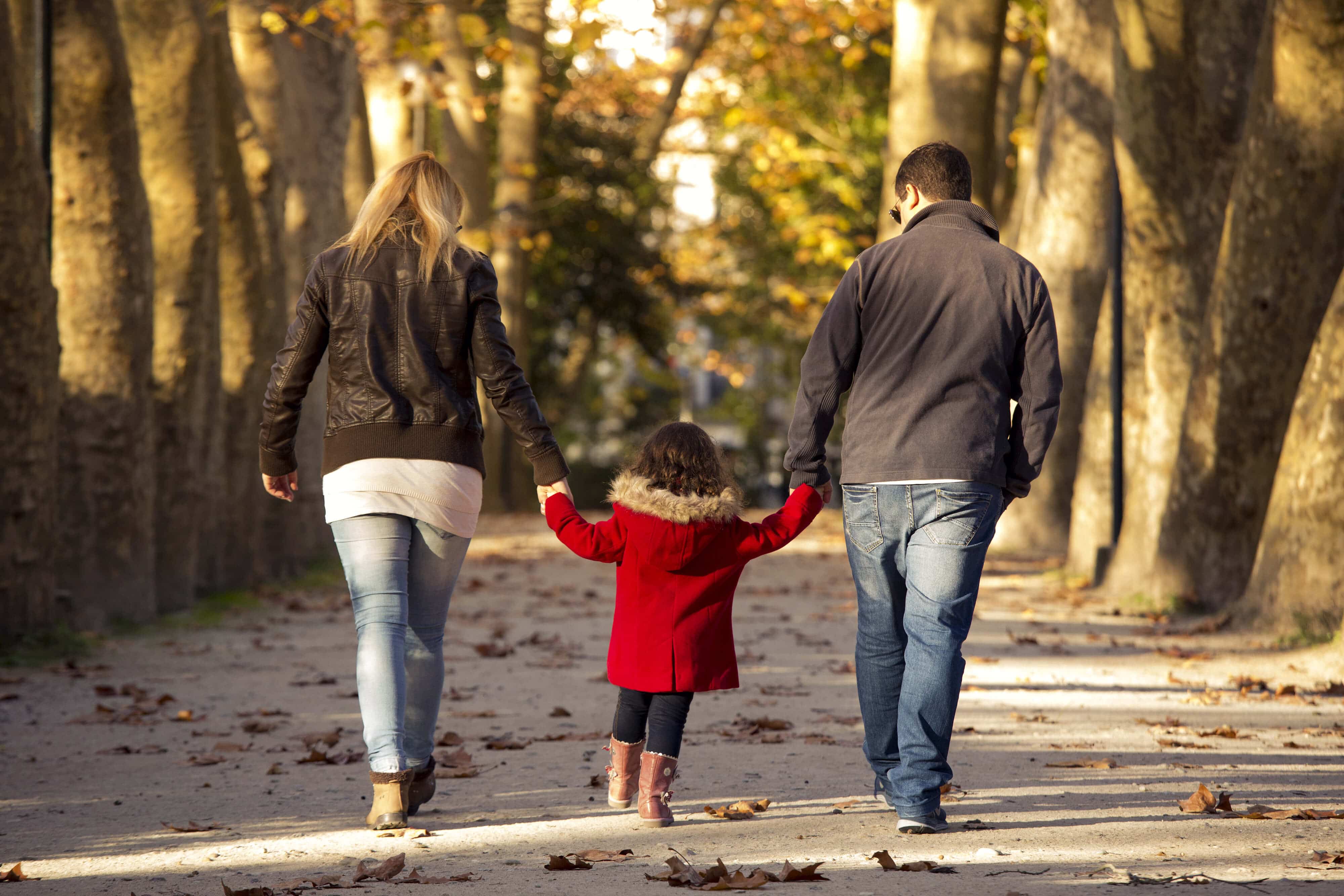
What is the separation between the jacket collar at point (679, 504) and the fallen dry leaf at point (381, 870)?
1.30 metres

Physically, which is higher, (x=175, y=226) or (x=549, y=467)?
(x=175, y=226)

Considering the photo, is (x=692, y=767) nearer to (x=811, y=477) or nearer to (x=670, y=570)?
(x=670, y=570)

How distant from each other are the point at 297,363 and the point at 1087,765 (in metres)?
3.36

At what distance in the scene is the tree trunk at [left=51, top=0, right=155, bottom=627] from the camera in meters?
9.80

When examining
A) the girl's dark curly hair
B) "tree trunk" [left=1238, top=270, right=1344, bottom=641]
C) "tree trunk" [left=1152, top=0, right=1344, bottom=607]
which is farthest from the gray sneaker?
"tree trunk" [left=1152, top=0, right=1344, bottom=607]

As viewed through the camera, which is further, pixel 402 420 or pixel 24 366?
pixel 24 366

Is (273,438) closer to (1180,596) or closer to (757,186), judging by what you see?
(1180,596)

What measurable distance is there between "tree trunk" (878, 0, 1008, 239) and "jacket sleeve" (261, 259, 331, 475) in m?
10.6

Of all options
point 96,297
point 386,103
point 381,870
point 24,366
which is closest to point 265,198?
point 96,297

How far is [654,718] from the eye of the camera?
16.4 feet

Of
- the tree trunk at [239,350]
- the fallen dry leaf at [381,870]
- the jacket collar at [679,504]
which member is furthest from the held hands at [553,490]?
the tree trunk at [239,350]

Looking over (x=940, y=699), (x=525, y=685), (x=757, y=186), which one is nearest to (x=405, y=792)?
(x=940, y=699)

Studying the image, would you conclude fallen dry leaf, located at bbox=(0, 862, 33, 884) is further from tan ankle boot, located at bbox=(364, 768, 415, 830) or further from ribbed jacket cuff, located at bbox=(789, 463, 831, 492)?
ribbed jacket cuff, located at bbox=(789, 463, 831, 492)

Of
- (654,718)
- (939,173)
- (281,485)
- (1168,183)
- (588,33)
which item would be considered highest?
(588,33)
